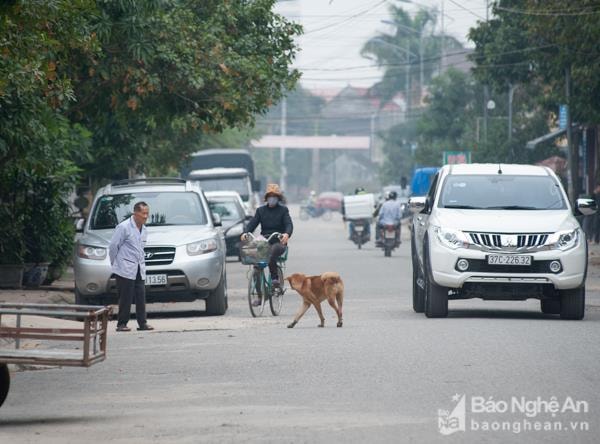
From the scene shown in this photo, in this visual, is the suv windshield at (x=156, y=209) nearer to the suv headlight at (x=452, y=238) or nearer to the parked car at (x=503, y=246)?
the parked car at (x=503, y=246)

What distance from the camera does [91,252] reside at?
19.7 metres

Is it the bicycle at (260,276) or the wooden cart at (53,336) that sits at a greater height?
the wooden cart at (53,336)

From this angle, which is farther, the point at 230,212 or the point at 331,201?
the point at 331,201

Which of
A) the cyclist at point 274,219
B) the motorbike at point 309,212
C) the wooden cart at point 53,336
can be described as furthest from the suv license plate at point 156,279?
the motorbike at point 309,212

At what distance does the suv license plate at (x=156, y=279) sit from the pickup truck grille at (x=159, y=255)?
189 millimetres

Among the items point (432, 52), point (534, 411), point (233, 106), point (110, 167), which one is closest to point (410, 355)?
point (534, 411)

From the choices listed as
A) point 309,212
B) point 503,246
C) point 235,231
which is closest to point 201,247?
point 503,246

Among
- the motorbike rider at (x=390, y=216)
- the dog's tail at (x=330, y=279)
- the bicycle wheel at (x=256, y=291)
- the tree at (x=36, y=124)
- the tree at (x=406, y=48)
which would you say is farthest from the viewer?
the tree at (x=406, y=48)

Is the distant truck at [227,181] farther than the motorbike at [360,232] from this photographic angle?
Yes

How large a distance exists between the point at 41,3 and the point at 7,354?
6030 mm

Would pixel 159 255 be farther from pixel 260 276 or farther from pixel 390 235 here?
pixel 390 235

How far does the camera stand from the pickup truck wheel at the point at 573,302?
57.5 ft

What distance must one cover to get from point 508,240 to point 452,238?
66 centimetres

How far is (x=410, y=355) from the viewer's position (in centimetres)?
1359
